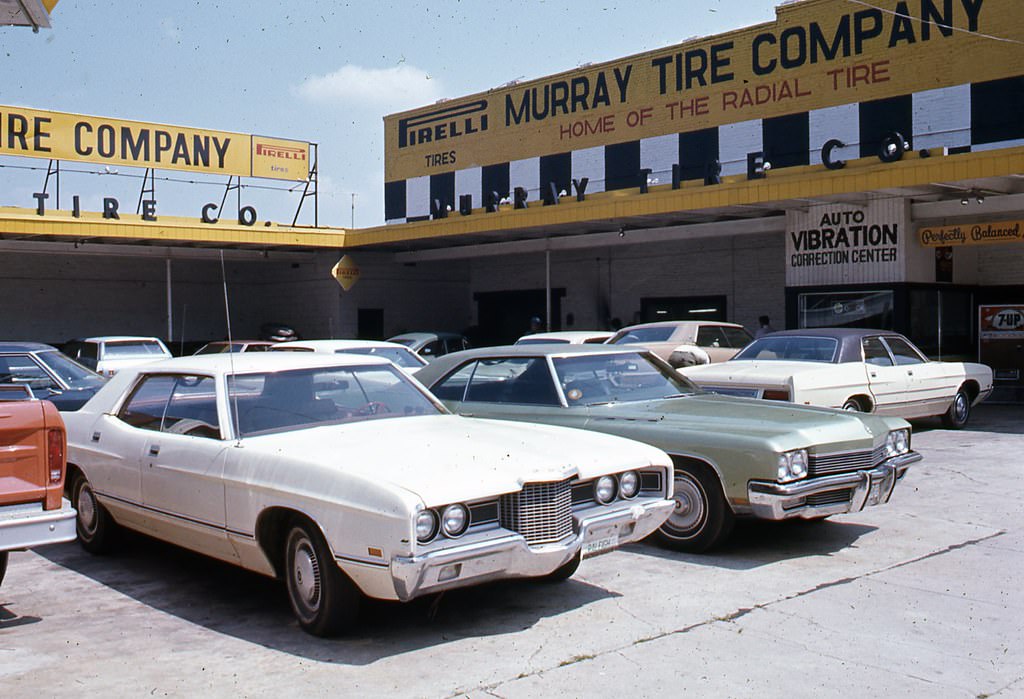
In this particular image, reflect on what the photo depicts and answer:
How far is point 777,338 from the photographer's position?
11891 millimetres

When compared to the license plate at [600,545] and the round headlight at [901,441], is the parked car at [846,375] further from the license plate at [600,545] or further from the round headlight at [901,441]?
the license plate at [600,545]

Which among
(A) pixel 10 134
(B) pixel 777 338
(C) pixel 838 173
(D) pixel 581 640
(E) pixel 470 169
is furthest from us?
(E) pixel 470 169

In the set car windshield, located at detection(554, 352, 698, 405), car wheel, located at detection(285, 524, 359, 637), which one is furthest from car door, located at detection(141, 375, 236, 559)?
car windshield, located at detection(554, 352, 698, 405)

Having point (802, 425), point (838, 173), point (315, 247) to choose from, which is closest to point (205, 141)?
point (315, 247)

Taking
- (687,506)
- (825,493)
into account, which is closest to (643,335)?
(687,506)

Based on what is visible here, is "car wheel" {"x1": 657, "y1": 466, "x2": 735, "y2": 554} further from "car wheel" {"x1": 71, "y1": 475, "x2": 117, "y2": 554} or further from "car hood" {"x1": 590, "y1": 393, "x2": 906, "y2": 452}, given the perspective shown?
"car wheel" {"x1": 71, "y1": 475, "x2": 117, "y2": 554}

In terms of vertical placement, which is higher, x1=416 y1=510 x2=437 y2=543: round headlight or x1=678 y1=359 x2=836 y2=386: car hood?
x1=678 y1=359 x2=836 y2=386: car hood

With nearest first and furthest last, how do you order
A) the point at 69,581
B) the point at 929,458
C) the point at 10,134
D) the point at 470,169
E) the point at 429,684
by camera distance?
the point at 429,684
the point at 69,581
the point at 929,458
the point at 10,134
the point at 470,169

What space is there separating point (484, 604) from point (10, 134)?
23502 mm

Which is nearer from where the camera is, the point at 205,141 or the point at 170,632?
the point at 170,632

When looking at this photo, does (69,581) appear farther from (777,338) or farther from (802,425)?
(777,338)

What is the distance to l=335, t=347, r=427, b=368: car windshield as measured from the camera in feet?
42.8

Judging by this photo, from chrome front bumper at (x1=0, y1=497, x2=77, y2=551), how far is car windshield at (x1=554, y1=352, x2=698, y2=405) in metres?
3.40

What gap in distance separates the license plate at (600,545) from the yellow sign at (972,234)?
12892mm
